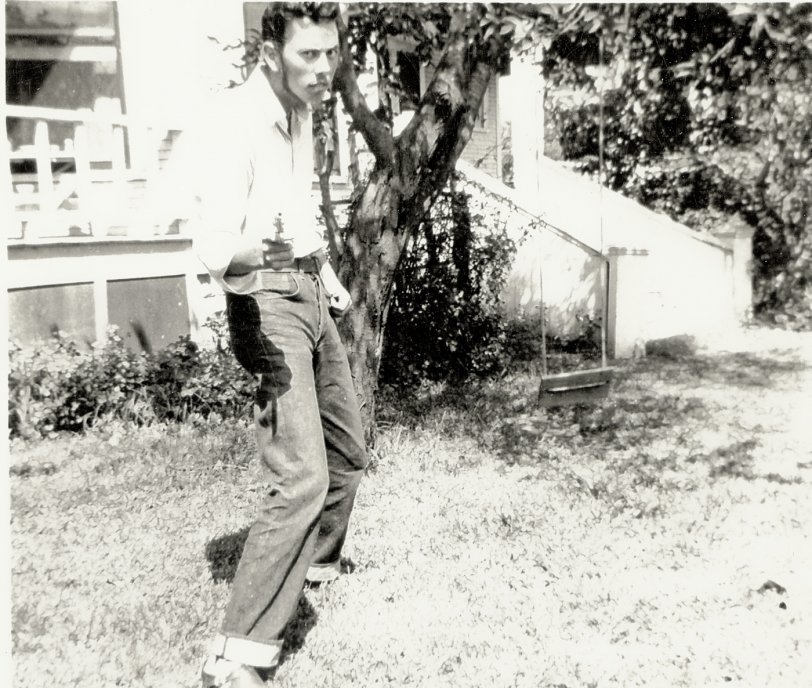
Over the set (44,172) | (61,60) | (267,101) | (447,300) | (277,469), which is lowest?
(277,469)

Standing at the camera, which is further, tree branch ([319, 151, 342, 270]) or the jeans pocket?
tree branch ([319, 151, 342, 270])

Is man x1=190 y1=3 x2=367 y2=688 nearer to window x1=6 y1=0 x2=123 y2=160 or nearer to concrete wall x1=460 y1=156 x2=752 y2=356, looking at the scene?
concrete wall x1=460 y1=156 x2=752 y2=356

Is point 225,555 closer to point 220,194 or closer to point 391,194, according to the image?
point 220,194

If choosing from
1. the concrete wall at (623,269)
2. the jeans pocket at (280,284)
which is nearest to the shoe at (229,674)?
the jeans pocket at (280,284)

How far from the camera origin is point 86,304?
7.89 metres

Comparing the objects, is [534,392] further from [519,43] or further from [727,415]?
[519,43]

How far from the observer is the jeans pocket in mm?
2920

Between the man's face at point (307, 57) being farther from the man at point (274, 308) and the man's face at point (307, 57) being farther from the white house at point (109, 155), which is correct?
the white house at point (109, 155)

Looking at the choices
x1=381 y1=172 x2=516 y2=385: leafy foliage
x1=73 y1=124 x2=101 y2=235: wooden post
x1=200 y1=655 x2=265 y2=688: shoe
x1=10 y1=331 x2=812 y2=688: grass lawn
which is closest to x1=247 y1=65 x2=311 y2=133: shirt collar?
x1=200 y1=655 x2=265 y2=688: shoe

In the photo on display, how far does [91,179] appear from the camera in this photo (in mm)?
8680

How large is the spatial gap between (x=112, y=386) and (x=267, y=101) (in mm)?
4369

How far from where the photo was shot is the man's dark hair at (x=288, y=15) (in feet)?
9.60

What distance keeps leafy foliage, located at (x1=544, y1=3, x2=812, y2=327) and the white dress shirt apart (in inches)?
186

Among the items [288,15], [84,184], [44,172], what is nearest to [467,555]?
[288,15]
